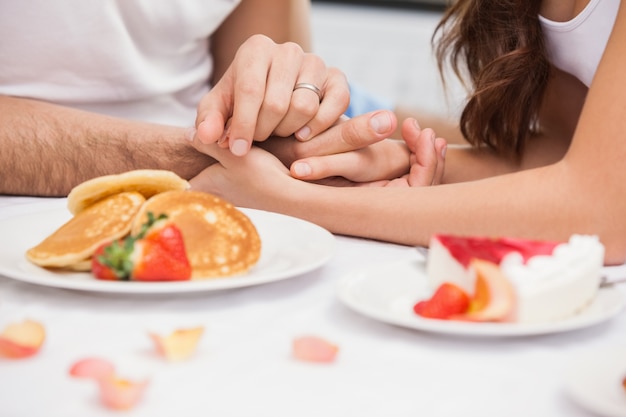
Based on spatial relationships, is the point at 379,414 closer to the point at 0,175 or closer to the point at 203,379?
the point at 203,379

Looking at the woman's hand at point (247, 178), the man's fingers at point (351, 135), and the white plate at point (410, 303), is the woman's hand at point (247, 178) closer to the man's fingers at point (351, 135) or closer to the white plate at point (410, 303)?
the man's fingers at point (351, 135)

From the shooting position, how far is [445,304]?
2.49 ft

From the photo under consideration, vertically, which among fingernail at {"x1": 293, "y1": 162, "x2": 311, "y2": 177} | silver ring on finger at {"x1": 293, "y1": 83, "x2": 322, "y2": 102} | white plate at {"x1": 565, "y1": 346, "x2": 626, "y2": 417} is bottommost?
fingernail at {"x1": 293, "y1": 162, "x2": 311, "y2": 177}

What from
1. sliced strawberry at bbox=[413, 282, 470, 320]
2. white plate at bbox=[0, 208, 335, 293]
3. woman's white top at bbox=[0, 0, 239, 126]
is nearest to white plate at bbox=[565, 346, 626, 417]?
sliced strawberry at bbox=[413, 282, 470, 320]

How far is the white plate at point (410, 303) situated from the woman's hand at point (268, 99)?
1.60 feet

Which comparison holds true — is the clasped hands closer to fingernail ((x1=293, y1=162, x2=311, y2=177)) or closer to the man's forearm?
fingernail ((x1=293, y1=162, x2=311, y2=177))

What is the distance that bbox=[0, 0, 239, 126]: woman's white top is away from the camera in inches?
75.9

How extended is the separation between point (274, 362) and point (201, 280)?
0.54ft

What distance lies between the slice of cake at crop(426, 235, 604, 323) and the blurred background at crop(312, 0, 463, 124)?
3.44 meters

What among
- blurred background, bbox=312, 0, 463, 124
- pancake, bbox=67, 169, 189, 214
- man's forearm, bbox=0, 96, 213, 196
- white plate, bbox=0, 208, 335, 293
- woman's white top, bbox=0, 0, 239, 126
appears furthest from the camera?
blurred background, bbox=312, 0, 463, 124

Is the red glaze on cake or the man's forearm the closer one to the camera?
the red glaze on cake

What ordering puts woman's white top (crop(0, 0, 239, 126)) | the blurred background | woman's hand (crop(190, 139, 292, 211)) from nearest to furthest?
woman's hand (crop(190, 139, 292, 211)) < woman's white top (crop(0, 0, 239, 126)) < the blurred background

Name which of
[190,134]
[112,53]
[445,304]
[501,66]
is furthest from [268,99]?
[112,53]

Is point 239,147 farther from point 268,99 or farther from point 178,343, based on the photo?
point 178,343
